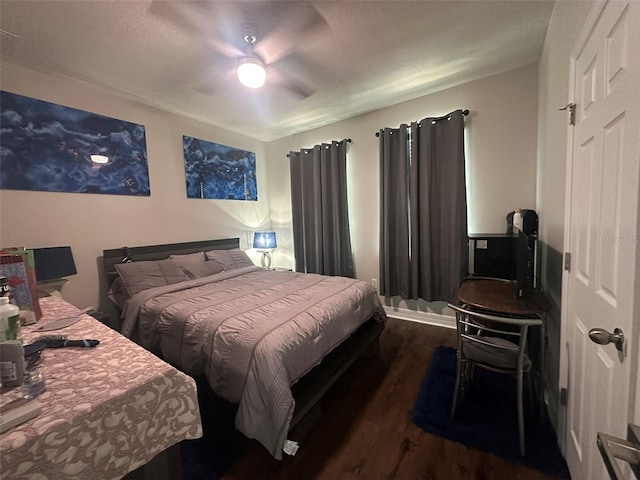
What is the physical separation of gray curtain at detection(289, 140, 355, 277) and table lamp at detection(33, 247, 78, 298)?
270 cm

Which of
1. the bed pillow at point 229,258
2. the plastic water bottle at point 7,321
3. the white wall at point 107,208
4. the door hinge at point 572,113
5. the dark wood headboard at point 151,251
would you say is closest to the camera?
the plastic water bottle at point 7,321

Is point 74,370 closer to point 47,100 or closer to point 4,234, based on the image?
point 4,234

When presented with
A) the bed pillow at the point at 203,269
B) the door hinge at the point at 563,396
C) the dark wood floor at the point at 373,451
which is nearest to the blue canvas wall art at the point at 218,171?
the bed pillow at the point at 203,269

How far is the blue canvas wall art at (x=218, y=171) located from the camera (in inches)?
135

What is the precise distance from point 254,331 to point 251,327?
56 millimetres

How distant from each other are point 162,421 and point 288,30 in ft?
7.80

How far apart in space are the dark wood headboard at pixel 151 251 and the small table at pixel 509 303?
10.2 ft

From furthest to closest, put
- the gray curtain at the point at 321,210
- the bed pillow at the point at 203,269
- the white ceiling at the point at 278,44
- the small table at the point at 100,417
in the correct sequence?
the gray curtain at the point at 321,210 → the bed pillow at the point at 203,269 → the white ceiling at the point at 278,44 → the small table at the point at 100,417

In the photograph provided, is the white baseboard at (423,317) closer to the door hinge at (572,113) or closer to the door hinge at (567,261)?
the door hinge at (567,261)

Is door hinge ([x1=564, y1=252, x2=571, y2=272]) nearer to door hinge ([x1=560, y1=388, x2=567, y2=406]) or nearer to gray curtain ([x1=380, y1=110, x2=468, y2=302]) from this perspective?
door hinge ([x1=560, y1=388, x2=567, y2=406])

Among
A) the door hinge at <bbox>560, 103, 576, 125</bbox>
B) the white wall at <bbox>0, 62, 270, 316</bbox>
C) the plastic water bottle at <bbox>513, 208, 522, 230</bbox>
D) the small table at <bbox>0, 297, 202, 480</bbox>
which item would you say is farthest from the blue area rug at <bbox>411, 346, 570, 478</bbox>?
the white wall at <bbox>0, 62, 270, 316</bbox>

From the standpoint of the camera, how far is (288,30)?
188 cm

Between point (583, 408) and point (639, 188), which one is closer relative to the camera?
point (639, 188)

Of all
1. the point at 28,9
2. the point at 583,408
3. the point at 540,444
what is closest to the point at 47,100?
the point at 28,9
